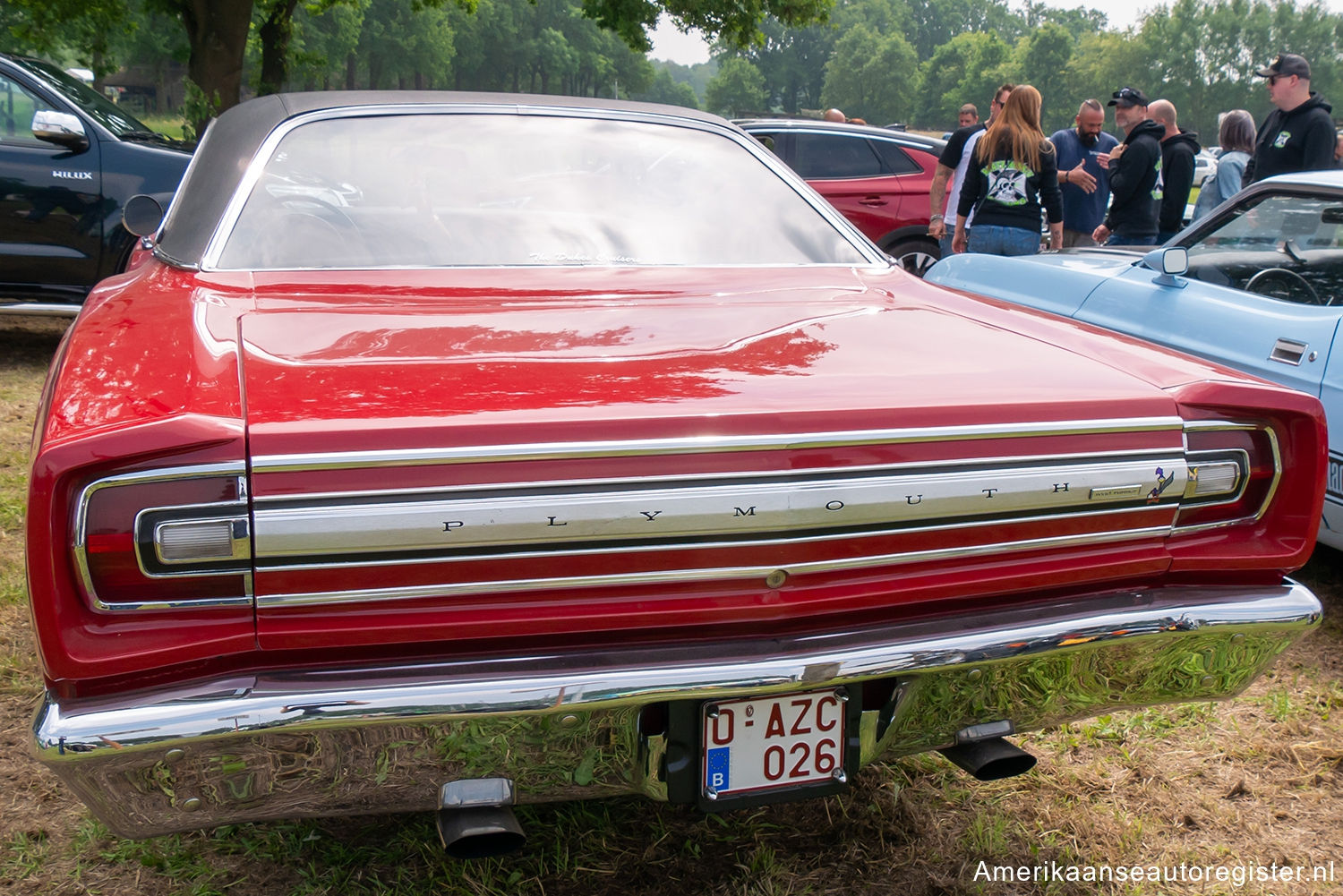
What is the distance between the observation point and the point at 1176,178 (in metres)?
6.61

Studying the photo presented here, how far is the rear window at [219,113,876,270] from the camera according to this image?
8.01 feet

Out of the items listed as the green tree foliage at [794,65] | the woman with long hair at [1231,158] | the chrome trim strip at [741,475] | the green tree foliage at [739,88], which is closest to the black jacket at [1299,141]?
the woman with long hair at [1231,158]

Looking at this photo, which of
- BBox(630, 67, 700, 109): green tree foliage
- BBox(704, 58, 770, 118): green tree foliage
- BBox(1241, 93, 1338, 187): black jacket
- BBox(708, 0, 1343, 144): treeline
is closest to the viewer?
BBox(1241, 93, 1338, 187): black jacket

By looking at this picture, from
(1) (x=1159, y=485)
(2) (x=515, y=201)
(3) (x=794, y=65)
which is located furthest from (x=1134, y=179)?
(3) (x=794, y=65)

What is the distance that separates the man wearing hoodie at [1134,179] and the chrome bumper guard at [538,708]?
5.34 m

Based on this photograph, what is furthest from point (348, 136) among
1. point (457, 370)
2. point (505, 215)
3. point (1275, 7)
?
point (1275, 7)

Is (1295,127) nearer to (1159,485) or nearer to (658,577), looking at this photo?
(1159,485)

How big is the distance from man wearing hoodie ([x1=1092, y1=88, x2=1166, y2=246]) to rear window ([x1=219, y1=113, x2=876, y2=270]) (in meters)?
4.56

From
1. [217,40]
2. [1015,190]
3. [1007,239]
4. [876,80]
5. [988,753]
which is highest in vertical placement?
[876,80]

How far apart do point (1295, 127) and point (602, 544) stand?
5773mm

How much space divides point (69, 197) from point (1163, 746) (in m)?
6.32

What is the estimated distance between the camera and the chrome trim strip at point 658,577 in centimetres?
147

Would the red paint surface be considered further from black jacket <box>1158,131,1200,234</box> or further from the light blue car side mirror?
black jacket <box>1158,131,1200,234</box>

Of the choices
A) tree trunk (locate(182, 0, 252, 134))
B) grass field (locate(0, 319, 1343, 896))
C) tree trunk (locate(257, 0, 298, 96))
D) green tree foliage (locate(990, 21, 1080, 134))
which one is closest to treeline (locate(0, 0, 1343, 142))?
green tree foliage (locate(990, 21, 1080, 134))
